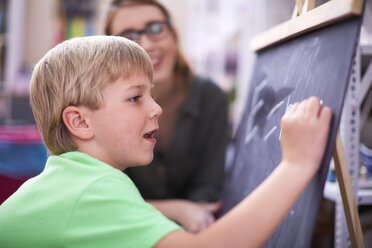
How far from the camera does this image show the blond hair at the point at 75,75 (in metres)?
0.74

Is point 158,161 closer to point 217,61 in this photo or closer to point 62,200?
point 62,200

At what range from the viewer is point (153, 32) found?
1.42m

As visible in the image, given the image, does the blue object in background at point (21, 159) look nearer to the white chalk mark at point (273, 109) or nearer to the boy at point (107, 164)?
the boy at point (107, 164)

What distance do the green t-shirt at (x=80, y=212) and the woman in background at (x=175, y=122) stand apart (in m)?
0.72

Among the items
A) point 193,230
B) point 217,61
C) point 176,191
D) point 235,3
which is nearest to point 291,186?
point 193,230

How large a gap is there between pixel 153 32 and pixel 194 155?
535mm

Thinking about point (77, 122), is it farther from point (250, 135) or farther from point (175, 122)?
point (175, 122)

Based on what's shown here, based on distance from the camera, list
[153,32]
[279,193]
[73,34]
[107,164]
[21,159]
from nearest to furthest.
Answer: [279,193] < [107,164] < [153,32] < [21,159] < [73,34]

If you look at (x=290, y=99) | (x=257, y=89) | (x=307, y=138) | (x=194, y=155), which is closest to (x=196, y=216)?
(x=194, y=155)

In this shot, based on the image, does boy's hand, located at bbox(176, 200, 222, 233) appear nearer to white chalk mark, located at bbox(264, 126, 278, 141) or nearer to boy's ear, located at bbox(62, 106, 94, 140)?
white chalk mark, located at bbox(264, 126, 278, 141)

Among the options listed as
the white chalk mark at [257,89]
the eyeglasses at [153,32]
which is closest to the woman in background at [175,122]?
the eyeglasses at [153,32]

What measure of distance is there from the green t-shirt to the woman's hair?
2.87 ft

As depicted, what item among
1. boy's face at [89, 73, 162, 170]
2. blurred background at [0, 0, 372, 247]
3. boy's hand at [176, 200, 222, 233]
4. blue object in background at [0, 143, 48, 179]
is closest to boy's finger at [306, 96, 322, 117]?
boy's face at [89, 73, 162, 170]

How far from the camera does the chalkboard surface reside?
2.12 ft
